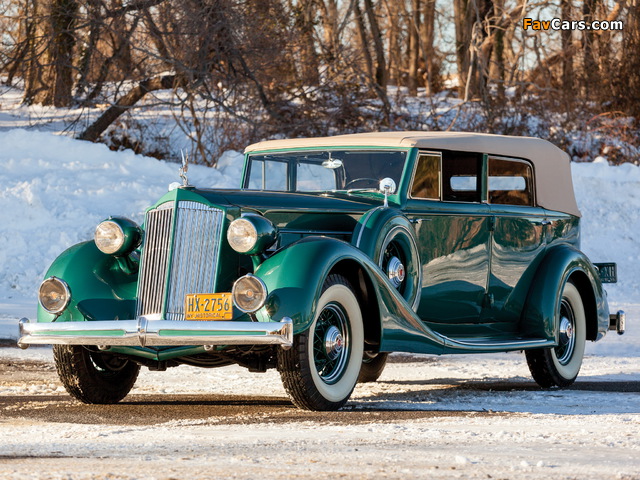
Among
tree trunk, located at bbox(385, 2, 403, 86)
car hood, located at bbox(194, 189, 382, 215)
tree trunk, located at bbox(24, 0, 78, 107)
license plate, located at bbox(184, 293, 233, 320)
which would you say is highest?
tree trunk, located at bbox(385, 2, 403, 86)

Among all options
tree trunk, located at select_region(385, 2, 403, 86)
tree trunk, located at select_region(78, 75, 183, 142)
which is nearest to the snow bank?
tree trunk, located at select_region(78, 75, 183, 142)

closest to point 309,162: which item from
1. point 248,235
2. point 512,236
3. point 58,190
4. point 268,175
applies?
point 268,175

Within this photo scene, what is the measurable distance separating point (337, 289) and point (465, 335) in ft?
6.58

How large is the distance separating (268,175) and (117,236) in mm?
2033

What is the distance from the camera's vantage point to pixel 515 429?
5.95 metres

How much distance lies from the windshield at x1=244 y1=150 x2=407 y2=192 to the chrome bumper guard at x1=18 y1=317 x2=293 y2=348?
2290mm

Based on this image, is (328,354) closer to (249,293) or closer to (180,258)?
(249,293)

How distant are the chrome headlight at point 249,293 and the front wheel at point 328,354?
305 mm

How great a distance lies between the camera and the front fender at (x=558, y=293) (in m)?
8.90

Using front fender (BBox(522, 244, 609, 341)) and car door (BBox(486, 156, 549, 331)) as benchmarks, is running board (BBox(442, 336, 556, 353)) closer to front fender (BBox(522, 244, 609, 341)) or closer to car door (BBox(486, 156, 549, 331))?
front fender (BBox(522, 244, 609, 341))

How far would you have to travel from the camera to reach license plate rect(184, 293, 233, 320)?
652 centimetres

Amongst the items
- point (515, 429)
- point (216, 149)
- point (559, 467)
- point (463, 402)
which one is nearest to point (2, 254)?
point (216, 149)

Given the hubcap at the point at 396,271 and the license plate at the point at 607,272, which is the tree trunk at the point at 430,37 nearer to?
the license plate at the point at 607,272

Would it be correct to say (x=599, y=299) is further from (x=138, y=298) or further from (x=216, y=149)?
(x=216, y=149)
